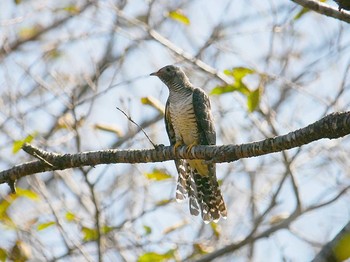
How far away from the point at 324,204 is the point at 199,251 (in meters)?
1.35

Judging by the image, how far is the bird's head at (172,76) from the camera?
5.87 metres

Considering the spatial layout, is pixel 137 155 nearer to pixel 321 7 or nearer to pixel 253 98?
pixel 253 98

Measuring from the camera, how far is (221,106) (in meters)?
7.57

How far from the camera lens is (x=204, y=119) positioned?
538cm

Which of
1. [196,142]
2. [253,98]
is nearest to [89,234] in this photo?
[196,142]

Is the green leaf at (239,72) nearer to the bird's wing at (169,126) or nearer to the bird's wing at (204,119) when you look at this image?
the bird's wing at (204,119)

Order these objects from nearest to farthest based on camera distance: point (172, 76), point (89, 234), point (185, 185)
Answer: point (185, 185) < point (89, 234) < point (172, 76)

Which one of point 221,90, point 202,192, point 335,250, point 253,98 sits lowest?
point 335,250

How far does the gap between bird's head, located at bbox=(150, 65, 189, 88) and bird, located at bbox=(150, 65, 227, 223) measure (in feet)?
0.74

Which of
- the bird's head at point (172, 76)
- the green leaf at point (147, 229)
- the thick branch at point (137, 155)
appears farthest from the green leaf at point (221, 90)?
the green leaf at point (147, 229)

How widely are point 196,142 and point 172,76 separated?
2.98 ft

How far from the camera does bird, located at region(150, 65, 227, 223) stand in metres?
5.26

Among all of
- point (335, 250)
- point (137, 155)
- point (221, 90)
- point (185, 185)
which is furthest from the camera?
point (185, 185)

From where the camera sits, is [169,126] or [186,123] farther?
[169,126]
